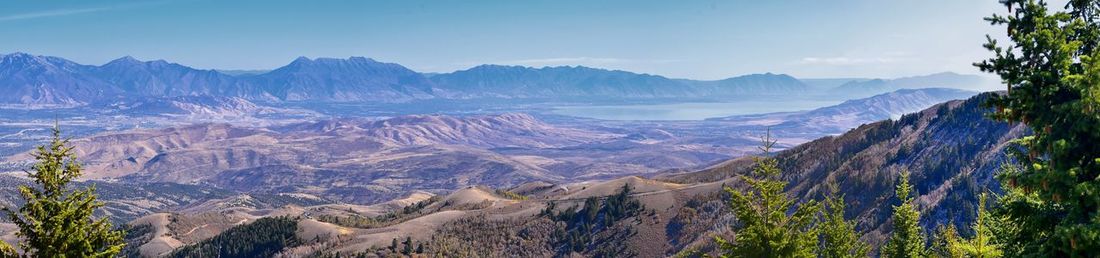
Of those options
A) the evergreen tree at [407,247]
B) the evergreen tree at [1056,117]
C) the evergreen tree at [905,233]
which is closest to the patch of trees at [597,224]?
the evergreen tree at [407,247]

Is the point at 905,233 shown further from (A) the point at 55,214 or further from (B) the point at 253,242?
(B) the point at 253,242

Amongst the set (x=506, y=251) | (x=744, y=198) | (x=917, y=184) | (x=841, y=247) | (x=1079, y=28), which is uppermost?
(x=1079, y=28)

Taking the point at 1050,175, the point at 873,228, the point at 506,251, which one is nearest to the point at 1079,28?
the point at 1050,175

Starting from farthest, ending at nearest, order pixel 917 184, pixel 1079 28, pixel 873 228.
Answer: pixel 917 184 < pixel 873 228 < pixel 1079 28

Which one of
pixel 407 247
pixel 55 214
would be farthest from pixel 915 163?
pixel 55 214

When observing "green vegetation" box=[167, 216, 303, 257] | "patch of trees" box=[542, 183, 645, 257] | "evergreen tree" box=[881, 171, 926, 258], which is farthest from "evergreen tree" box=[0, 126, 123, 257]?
"green vegetation" box=[167, 216, 303, 257]

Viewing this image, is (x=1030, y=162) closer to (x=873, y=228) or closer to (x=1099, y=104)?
(x=1099, y=104)
